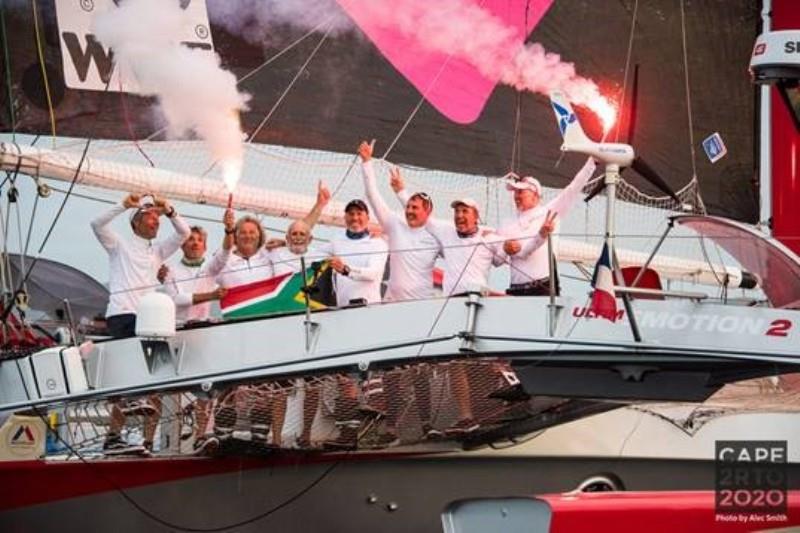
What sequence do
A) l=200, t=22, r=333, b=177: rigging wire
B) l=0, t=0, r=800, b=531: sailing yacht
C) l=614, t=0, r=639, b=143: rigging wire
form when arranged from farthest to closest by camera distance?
l=614, t=0, r=639, b=143: rigging wire < l=200, t=22, r=333, b=177: rigging wire < l=0, t=0, r=800, b=531: sailing yacht

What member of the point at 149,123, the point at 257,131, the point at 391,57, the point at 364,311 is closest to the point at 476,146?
the point at 391,57

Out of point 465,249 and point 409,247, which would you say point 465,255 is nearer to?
point 465,249

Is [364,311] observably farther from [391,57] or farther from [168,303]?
[391,57]

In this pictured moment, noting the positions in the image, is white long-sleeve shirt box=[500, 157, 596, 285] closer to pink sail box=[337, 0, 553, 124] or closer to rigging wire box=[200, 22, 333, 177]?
rigging wire box=[200, 22, 333, 177]

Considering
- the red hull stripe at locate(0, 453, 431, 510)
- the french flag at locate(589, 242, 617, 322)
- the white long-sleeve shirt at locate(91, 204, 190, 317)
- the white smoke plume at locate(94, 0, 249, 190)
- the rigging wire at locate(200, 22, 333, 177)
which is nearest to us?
the french flag at locate(589, 242, 617, 322)

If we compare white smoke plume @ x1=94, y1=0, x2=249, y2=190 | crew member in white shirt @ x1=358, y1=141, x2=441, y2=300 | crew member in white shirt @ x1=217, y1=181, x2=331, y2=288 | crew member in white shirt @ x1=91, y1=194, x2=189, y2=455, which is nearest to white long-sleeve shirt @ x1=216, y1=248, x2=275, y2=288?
crew member in white shirt @ x1=217, y1=181, x2=331, y2=288

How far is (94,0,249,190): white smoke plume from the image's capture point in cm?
923

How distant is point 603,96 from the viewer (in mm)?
10914

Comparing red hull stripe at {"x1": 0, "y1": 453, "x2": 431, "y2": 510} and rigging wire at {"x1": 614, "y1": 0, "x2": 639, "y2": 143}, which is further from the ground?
rigging wire at {"x1": 614, "y1": 0, "x2": 639, "y2": 143}

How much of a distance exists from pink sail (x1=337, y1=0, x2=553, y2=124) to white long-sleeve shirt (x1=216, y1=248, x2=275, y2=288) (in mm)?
2218

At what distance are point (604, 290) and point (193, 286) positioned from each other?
7.02 feet

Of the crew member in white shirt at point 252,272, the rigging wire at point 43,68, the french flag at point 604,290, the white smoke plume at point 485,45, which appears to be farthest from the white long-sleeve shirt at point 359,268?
the white smoke plume at point 485,45

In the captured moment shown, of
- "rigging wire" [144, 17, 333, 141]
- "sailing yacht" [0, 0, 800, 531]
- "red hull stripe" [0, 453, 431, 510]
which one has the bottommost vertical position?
"red hull stripe" [0, 453, 431, 510]

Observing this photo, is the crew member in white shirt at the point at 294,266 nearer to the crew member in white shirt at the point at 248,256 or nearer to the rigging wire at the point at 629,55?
the crew member in white shirt at the point at 248,256
